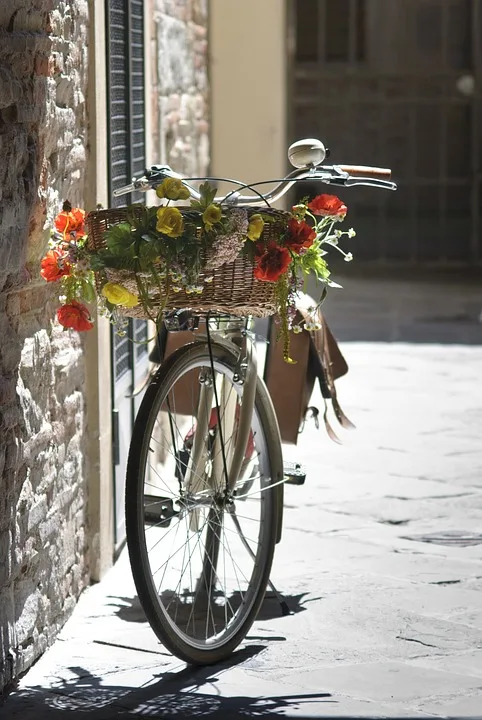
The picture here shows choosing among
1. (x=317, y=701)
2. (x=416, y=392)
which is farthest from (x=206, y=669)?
(x=416, y=392)

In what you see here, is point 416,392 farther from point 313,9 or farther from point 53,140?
point 313,9

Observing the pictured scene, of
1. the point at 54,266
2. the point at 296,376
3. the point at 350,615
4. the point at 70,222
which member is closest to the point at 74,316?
the point at 54,266

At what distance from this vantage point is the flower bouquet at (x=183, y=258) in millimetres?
3221

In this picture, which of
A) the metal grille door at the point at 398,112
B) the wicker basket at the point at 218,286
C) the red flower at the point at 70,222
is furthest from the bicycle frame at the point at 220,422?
the metal grille door at the point at 398,112

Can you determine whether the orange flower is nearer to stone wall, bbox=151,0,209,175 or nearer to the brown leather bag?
the brown leather bag

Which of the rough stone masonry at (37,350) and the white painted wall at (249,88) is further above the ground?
the white painted wall at (249,88)

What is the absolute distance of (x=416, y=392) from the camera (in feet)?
23.4

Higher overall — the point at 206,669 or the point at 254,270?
the point at 254,270

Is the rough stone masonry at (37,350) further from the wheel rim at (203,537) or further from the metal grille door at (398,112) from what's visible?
the metal grille door at (398,112)

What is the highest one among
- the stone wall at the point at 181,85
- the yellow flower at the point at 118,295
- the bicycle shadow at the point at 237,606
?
the stone wall at the point at 181,85

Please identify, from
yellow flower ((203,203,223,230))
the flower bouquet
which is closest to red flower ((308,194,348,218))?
the flower bouquet

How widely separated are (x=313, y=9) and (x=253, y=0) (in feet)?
4.67

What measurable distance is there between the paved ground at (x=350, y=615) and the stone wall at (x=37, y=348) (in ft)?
0.63

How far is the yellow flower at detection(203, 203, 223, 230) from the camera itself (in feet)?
10.6
